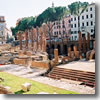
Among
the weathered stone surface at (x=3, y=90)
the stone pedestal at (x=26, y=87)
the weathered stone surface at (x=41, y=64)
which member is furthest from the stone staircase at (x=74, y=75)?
the weathered stone surface at (x=3, y=90)

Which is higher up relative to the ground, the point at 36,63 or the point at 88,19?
the point at 88,19

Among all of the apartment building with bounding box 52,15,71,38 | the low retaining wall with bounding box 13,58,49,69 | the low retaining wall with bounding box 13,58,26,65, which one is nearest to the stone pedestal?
the low retaining wall with bounding box 13,58,49,69

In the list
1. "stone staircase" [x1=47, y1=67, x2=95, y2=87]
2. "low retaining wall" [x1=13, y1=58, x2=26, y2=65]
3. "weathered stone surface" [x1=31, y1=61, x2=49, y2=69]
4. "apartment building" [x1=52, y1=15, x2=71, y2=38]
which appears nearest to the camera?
"stone staircase" [x1=47, y1=67, x2=95, y2=87]

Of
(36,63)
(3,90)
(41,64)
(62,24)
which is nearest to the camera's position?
(3,90)

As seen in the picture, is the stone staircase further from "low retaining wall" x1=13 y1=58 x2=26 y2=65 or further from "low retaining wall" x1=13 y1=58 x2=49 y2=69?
"low retaining wall" x1=13 y1=58 x2=26 y2=65

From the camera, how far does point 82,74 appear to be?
7051 mm

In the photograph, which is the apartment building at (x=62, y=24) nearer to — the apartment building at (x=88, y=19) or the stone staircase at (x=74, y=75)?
the apartment building at (x=88, y=19)

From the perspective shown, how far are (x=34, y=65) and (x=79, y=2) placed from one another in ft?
17.1

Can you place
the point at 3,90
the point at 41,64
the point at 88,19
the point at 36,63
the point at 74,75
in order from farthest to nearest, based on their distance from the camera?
the point at 36,63 < the point at 41,64 < the point at 74,75 < the point at 88,19 < the point at 3,90

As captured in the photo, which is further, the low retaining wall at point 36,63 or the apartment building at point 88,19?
the low retaining wall at point 36,63

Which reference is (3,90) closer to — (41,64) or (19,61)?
(41,64)

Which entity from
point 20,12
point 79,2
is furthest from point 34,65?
point 79,2

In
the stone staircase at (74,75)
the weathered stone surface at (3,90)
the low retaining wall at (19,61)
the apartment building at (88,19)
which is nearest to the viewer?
the weathered stone surface at (3,90)

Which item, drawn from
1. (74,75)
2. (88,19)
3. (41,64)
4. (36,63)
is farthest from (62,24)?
(74,75)
